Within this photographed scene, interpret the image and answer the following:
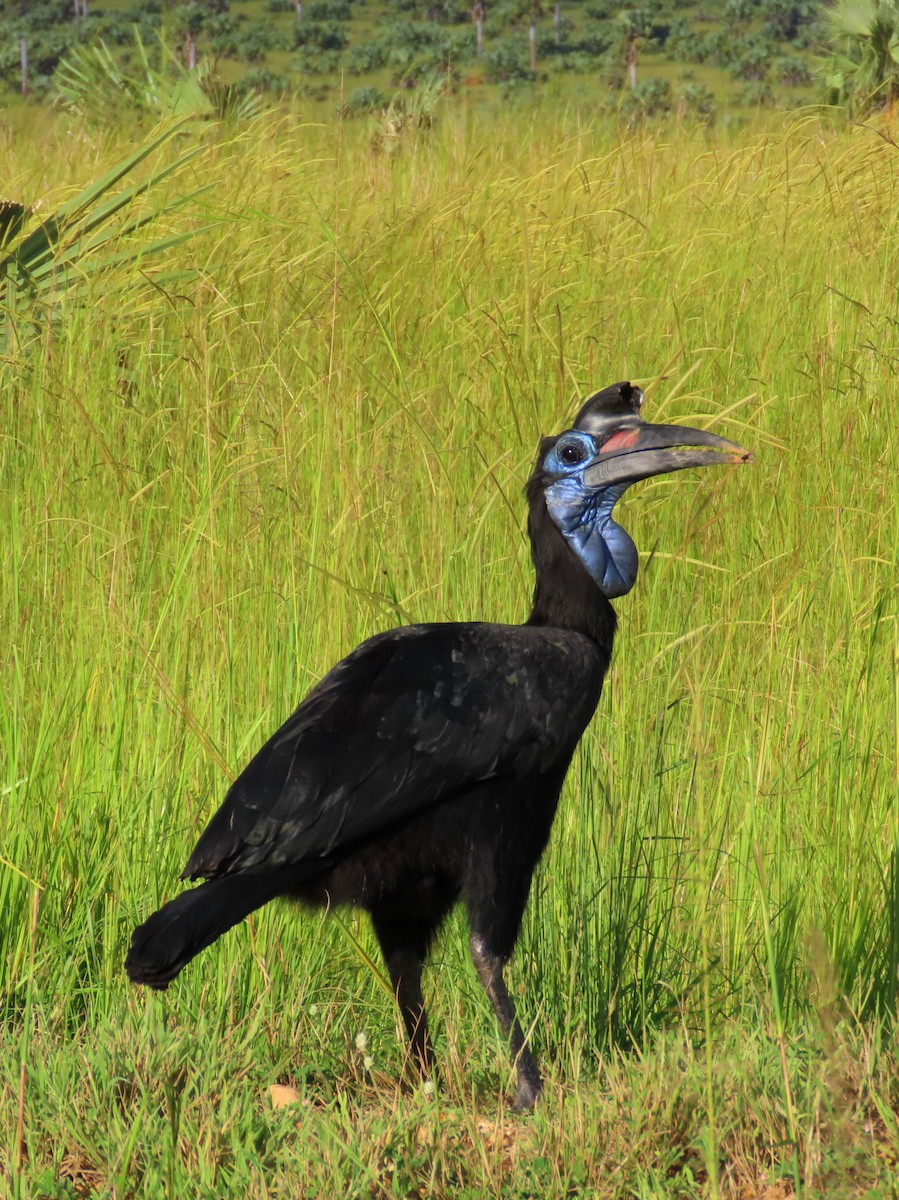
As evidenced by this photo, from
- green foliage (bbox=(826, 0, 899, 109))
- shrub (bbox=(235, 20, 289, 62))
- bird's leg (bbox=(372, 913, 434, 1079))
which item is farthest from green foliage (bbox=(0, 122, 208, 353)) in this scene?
shrub (bbox=(235, 20, 289, 62))

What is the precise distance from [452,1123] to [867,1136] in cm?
61

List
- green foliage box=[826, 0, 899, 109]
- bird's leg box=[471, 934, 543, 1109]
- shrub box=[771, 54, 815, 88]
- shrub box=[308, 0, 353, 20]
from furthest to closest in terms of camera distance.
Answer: shrub box=[308, 0, 353, 20], shrub box=[771, 54, 815, 88], green foliage box=[826, 0, 899, 109], bird's leg box=[471, 934, 543, 1109]

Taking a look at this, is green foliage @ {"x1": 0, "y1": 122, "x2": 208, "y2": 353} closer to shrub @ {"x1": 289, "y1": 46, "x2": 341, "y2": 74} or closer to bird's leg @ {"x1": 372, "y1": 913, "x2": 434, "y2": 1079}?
bird's leg @ {"x1": 372, "y1": 913, "x2": 434, "y2": 1079}

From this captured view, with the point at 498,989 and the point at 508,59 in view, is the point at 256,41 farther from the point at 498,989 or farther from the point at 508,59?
the point at 498,989

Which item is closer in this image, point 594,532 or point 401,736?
point 401,736

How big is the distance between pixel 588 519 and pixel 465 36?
72.4 m

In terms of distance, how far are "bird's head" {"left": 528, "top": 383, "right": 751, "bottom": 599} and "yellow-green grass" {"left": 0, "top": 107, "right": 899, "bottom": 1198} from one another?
1.18 feet

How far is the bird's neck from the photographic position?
9.12 feet

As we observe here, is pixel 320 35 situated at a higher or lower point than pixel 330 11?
lower

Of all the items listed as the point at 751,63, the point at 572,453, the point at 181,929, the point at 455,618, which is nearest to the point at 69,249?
the point at 455,618

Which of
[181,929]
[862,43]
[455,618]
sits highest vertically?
[862,43]

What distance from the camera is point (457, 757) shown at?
8.33 feet

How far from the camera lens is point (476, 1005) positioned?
2857 millimetres

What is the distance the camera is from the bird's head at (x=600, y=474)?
8.95ft
